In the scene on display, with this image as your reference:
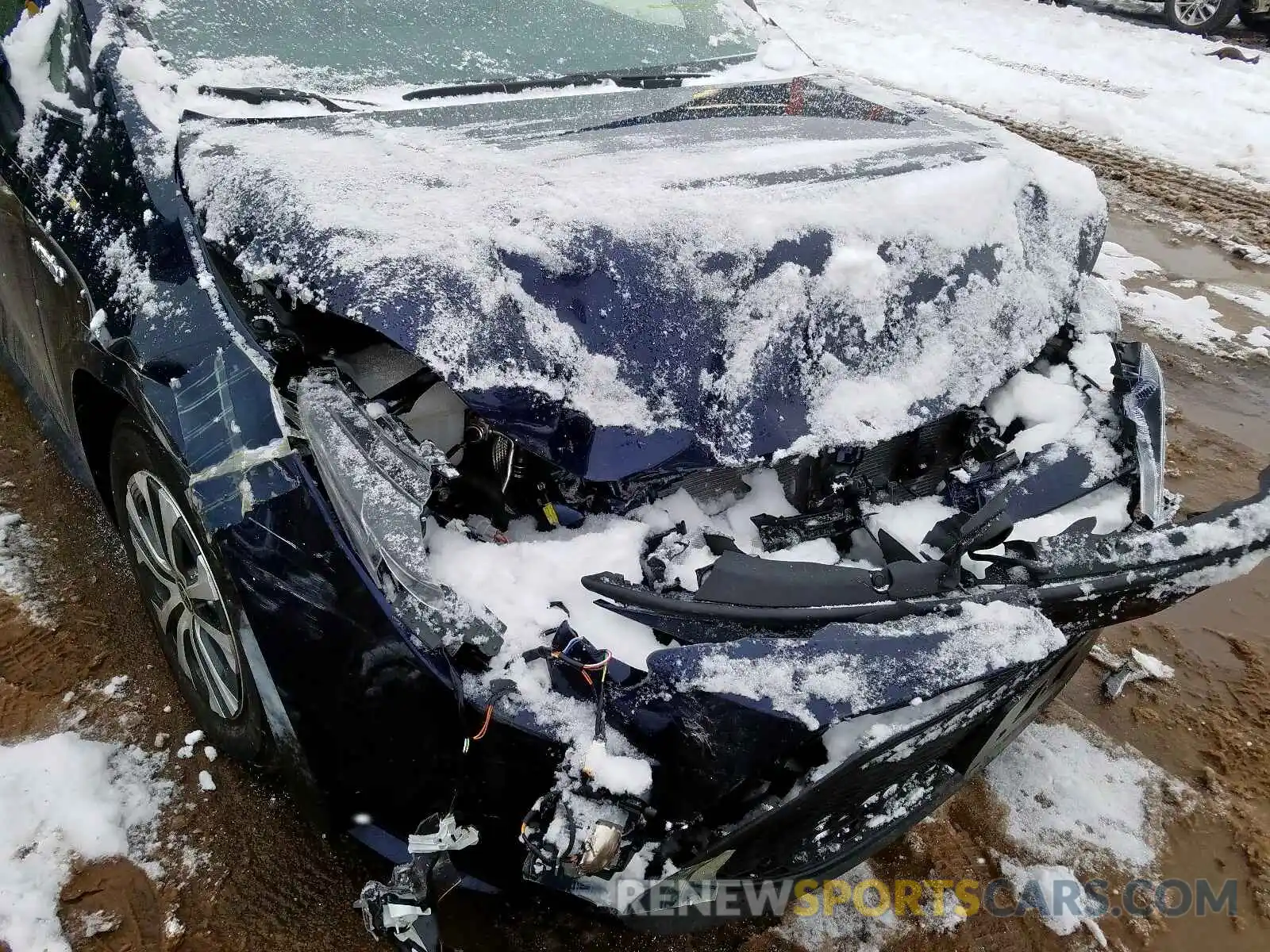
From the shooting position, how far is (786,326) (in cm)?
184

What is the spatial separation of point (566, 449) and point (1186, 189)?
21.9 ft

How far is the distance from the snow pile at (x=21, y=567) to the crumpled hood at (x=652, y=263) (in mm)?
1406

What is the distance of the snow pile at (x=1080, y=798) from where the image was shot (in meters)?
2.19

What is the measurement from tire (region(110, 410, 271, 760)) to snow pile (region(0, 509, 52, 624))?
561 mm

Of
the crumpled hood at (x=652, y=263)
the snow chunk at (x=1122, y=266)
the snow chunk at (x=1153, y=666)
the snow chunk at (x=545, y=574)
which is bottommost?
the snow chunk at (x=1153, y=666)

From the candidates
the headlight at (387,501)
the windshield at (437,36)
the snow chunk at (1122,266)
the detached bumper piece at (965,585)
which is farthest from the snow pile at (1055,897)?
the snow chunk at (1122,266)

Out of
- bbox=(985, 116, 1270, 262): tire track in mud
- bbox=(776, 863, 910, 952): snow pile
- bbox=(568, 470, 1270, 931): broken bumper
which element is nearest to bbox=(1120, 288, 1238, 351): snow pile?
bbox=(985, 116, 1270, 262): tire track in mud

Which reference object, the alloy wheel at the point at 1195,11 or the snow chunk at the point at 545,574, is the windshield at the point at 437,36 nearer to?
the snow chunk at the point at 545,574

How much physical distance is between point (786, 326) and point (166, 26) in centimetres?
176

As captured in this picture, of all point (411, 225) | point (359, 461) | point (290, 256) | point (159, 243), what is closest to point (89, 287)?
point (159, 243)

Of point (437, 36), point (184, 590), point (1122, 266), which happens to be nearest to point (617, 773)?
point (184, 590)

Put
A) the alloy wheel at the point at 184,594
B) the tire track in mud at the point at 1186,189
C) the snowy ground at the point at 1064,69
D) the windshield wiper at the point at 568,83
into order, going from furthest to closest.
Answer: the snowy ground at the point at 1064,69 → the tire track in mud at the point at 1186,189 → the windshield wiper at the point at 568,83 → the alloy wheel at the point at 184,594

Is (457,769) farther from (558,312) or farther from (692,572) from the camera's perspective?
(558,312)

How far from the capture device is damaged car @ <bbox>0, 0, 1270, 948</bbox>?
1.43 meters
